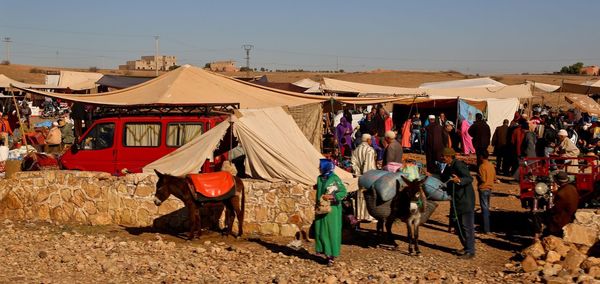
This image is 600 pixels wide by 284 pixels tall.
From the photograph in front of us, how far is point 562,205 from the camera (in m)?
10.7

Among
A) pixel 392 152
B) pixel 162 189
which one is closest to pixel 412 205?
pixel 392 152

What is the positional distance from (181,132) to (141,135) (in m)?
0.78

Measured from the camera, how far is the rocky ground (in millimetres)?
9266

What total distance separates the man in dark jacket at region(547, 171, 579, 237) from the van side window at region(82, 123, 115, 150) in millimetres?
7660

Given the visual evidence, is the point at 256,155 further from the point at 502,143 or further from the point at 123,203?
the point at 502,143

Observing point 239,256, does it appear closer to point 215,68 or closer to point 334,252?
point 334,252

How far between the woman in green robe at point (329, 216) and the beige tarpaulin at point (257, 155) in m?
2.34

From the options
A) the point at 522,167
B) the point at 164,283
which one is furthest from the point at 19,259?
the point at 522,167

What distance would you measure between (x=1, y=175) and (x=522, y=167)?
9.40 metres

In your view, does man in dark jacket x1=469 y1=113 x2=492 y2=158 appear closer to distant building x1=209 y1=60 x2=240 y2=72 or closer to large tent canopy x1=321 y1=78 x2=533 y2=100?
large tent canopy x1=321 y1=78 x2=533 y2=100

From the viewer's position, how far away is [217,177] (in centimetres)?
1134

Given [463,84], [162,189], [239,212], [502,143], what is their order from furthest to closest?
1. [463,84]
2. [502,143]
3. [239,212]
4. [162,189]

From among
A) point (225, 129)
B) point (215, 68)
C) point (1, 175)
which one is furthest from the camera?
point (215, 68)

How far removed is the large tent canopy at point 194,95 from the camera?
1457cm
